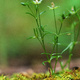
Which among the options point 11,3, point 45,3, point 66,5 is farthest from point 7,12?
point 66,5

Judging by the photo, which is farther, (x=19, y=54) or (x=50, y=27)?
(x=19, y=54)

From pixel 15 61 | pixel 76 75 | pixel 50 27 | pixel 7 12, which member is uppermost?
pixel 7 12

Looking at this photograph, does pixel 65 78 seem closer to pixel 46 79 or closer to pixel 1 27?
pixel 46 79

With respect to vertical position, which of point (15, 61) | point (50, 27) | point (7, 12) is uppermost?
point (7, 12)

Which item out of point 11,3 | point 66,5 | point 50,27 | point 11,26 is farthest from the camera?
point 11,26

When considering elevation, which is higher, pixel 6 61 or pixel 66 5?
pixel 66 5

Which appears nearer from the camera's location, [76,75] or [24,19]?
[76,75]

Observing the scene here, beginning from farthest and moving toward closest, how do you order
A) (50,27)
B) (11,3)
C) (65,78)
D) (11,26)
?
(11,26) < (11,3) < (50,27) < (65,78)

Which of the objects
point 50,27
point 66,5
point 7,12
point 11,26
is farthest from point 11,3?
point 66,5

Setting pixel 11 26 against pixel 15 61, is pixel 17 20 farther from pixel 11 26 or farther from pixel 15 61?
pixel 15 61
